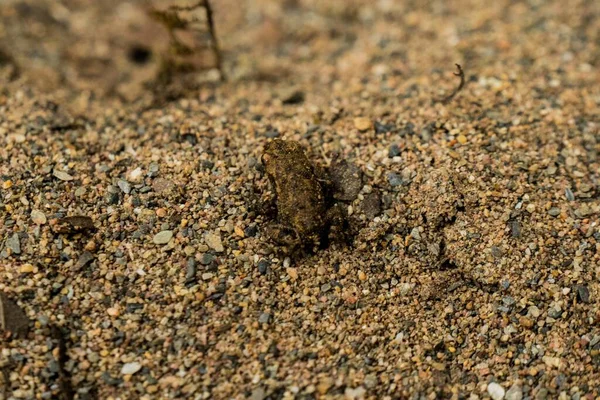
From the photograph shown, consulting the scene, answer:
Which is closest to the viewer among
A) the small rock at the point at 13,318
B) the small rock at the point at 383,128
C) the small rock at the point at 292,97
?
the small rock at the point at 13,318

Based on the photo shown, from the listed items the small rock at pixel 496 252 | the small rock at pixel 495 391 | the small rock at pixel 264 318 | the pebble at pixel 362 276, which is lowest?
the small rock at pixel 495 391

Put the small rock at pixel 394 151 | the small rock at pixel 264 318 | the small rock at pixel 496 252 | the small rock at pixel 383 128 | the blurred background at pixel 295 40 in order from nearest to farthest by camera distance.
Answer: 1. the small rock at pixel 264 318
2. the small rock at pixel 496 252
3. the small rock at pixel 394 151
4. the small rock at pixel 383 128
5. the blurred background at pixel 295 40

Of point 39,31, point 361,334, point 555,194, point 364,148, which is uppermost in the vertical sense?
point 39,31

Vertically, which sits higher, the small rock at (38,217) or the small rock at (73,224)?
the small rock at (38,217)

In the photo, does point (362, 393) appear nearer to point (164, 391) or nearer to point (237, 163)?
point (164, 391)

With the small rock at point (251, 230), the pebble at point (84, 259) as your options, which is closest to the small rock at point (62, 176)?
the pebble at point (84, 259)

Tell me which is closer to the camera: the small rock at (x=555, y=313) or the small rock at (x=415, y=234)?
the small rock at (x=555, y=313)

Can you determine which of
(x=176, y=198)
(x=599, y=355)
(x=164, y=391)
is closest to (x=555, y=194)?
(x=599, y=355)

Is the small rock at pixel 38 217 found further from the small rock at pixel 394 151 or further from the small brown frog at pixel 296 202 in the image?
the small rock at pixel 394 151
